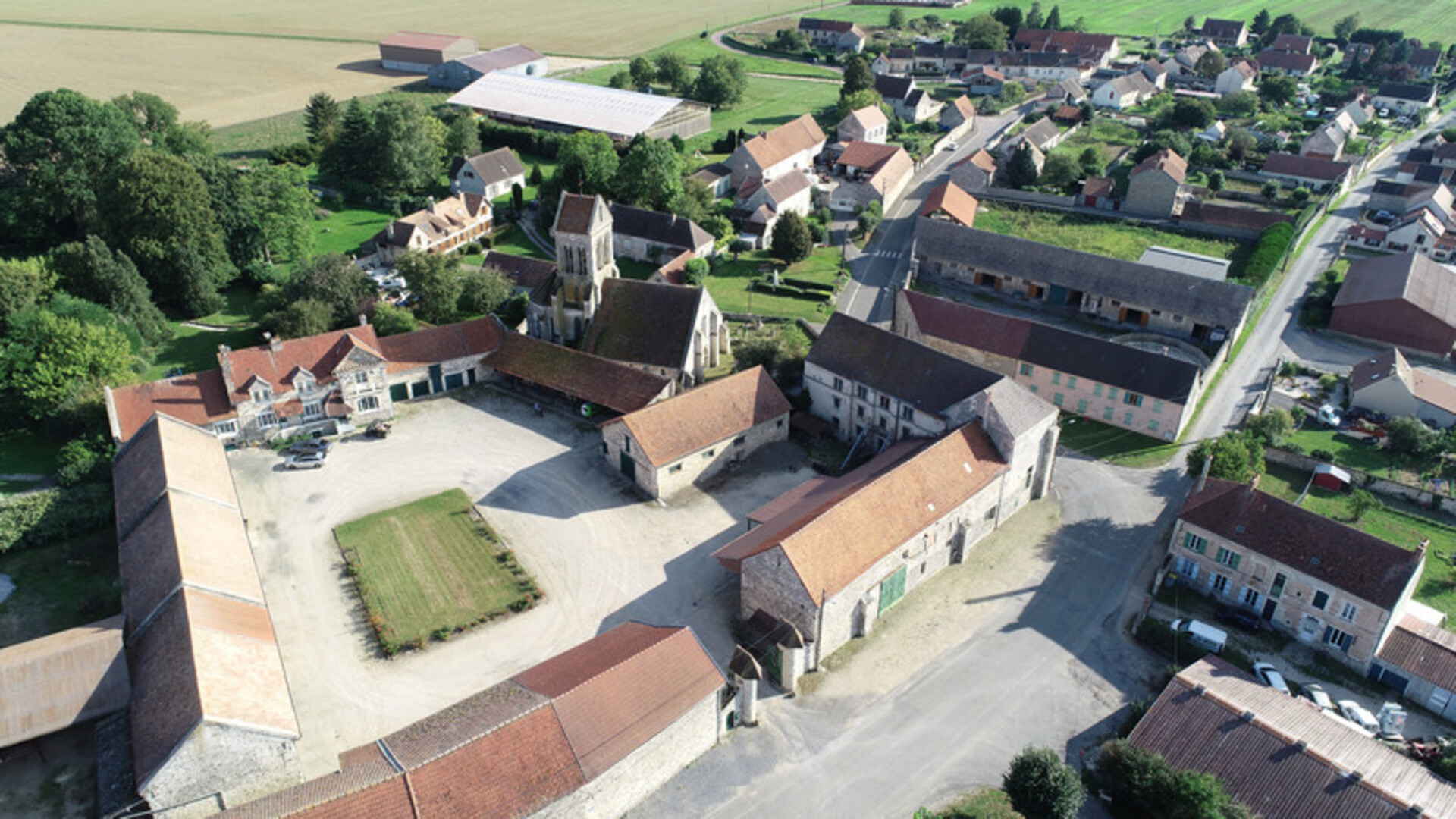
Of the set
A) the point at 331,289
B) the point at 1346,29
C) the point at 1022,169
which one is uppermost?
the point at 1346,29

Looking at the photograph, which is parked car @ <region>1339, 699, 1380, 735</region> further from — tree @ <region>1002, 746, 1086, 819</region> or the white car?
tree @ <region>1002, 746, 1086, 819</region>

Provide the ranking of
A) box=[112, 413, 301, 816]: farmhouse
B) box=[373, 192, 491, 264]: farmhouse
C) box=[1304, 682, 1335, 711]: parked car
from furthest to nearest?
box=[373, 192, 491, 264]: farmhouse < box=[1304, 682, 1335, 711]: parked car < box=[112, 413, 301, 816]: farmhouse

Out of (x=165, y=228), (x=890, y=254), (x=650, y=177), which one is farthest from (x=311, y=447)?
(x=890, y=254)

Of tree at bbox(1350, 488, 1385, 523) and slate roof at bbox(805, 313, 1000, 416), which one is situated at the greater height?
slate roof at bbox(805, 313, 1000, 416)

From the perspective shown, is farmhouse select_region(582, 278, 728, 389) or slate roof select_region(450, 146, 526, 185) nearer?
farmhouse select_region(582, 278, 728, 389)

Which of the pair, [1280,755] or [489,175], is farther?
[489,175]

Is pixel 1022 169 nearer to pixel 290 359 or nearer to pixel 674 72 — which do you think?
pixel 674 72

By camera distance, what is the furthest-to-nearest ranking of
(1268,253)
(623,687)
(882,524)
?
(1268,253)
(882,524)
(623,687)

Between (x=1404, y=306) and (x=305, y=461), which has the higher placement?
(x=1404, y=306)

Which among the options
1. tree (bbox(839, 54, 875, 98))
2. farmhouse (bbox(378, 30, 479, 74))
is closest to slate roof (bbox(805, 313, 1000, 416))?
tree (bbox(839, 54, 875, 98))
